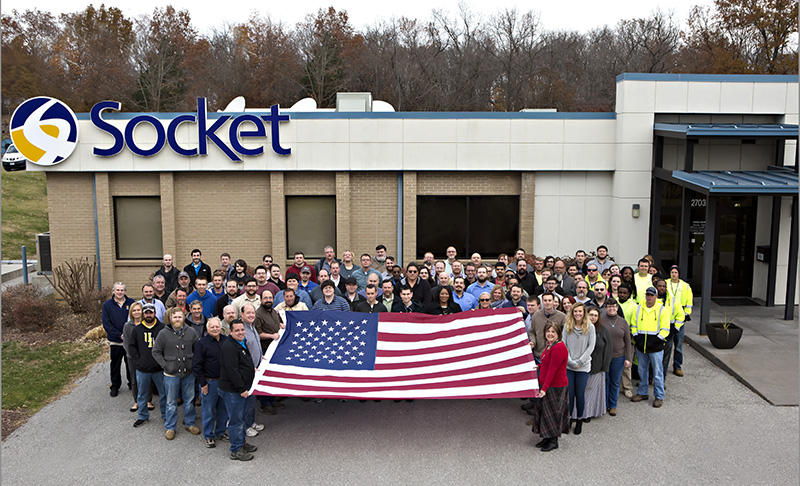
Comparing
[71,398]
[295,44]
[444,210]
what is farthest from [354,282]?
[295,44]

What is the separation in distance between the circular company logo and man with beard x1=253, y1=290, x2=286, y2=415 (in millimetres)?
9766

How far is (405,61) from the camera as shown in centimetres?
5209

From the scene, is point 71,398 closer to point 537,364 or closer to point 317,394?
point 317,394

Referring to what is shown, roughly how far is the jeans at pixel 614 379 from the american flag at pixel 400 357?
1.42 metres

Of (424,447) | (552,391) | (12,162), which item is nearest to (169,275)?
(424,447)

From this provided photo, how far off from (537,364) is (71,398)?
740 cm

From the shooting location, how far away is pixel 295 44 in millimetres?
57562

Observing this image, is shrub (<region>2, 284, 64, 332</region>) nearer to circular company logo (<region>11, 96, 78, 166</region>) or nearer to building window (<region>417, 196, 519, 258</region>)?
circular company logo (<region>11, 96, 78, 166</region>)

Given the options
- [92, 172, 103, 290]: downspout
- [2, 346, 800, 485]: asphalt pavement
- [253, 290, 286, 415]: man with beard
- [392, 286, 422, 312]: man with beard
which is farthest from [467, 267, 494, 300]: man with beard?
[92, 172, 103, 290]: downspout

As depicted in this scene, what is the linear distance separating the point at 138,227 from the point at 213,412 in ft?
33.6

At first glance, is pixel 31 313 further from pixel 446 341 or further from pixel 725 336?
pixel 725 336

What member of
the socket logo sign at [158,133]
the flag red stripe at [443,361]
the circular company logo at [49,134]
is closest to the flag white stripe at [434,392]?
the flag red stripe at [443,361]

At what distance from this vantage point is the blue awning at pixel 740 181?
13.7m

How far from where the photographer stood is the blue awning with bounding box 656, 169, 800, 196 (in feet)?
44.9
